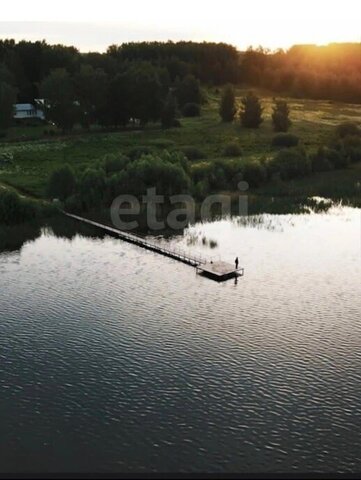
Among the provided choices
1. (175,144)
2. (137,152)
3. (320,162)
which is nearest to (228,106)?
(175,144)

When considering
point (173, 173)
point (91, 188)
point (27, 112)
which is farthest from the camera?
point (27, 112)

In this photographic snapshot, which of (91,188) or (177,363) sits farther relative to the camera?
(91,188)

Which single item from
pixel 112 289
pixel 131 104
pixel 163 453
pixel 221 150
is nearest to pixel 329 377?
pixel 163 453

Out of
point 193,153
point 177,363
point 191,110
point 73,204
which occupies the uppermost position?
point 191,110

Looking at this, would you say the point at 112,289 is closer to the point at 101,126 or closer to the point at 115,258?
the point at 115,258

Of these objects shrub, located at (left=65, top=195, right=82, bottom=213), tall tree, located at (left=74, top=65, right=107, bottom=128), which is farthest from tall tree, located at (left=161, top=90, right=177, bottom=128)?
shrub, located at (left=65, top=195, right=82, bottom=213)

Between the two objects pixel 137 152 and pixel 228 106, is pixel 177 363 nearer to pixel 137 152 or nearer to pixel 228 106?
pixel 137 152
